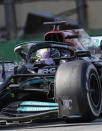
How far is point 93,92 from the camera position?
7.74 meters

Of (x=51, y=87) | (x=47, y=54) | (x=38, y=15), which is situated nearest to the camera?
(x=51, y=87)

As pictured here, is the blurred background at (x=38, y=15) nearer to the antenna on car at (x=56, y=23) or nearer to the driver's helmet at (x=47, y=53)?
the antenna on car at (x=56, y=23)

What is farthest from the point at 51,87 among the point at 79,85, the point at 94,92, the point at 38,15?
the point at 38,15

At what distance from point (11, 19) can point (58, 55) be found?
67.4 ft

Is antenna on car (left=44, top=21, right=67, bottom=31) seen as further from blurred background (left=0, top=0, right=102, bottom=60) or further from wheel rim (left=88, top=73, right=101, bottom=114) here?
blurred background (left=0, top=0, right=102, bottom=60)

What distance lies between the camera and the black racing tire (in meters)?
7.18

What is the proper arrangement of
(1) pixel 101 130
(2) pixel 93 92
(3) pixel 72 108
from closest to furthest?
(1) pixel 101 130 → (3) pixel 72 108 → (2) pixel 93 92

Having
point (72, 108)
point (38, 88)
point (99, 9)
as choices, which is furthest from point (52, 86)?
point (99, 9)

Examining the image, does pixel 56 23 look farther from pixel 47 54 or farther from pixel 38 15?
pixel 38 15

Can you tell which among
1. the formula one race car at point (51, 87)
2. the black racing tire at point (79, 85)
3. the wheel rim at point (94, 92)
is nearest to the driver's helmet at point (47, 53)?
the formula one race car at point (51, 87)

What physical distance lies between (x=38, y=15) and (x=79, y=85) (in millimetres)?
23210

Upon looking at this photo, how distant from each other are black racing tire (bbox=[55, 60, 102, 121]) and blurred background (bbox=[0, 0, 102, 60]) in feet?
65.2

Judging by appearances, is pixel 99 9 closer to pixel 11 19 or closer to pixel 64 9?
pixel 64 9

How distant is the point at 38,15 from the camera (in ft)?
98.9
